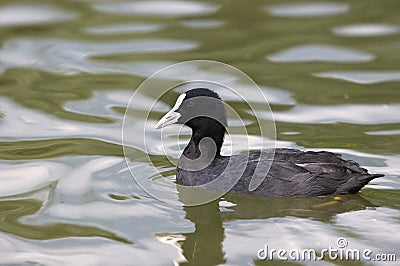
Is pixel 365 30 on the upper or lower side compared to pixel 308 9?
lower

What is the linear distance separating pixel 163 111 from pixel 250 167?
7.89 feet

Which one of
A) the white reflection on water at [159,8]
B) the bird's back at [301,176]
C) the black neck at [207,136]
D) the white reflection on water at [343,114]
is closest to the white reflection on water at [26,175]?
the black neck at [207,136]

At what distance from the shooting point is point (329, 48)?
37.0ft

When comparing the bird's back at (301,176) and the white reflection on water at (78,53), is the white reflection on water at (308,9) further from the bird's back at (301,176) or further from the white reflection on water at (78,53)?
the bird's back at (301,176)

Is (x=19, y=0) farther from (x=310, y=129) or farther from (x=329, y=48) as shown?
(x=310, y=129)

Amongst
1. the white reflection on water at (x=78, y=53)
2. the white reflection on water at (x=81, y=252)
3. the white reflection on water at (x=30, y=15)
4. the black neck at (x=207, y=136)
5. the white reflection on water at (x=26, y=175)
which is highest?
the white reflection on water at (x=30, y=15)

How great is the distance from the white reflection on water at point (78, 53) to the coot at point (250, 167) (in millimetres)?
3033

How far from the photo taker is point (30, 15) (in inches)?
498

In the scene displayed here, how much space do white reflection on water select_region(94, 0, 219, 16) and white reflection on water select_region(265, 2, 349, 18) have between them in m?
0.84

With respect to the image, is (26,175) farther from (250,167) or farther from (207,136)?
(250,167)

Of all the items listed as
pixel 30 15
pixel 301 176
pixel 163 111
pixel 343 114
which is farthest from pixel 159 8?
pixel 301 176

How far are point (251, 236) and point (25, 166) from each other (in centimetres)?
234

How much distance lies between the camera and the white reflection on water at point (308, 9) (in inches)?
490

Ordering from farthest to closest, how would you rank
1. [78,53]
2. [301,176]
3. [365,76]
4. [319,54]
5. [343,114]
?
1. [78,53]
2. [319,54]
3. [365,76]
4. [343,114]
5. [301,176]
